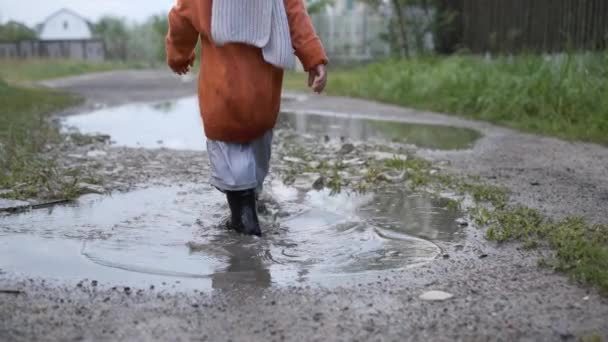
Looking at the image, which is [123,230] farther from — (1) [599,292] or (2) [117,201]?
(1) [599,292]

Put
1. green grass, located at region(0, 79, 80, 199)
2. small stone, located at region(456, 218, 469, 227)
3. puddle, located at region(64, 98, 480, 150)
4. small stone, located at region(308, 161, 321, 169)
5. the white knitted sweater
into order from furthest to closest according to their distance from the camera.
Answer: puddle, located at region(64, 98, 480, 150) → small stone, located at region(308, 161, 321, 169) → green grass, located at region(0, 79, 80, 199) → small stone, located at region(456, 218, 469, 227) → the white knitted sweater

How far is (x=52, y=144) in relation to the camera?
254 inches

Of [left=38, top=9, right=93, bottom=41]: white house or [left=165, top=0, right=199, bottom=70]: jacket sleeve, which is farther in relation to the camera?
[left=38, top=9, right=93, bottom=41]: white house

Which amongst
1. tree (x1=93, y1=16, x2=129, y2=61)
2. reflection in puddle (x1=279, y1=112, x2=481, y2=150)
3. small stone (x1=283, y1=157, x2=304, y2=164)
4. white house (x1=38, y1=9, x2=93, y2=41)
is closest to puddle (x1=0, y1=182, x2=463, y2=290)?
small stone (x1=283, y1=157, x2=304, y2=164)

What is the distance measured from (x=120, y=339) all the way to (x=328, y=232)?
1604 mm

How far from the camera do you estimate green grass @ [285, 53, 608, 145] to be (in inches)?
299

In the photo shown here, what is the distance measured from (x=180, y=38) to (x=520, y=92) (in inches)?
246

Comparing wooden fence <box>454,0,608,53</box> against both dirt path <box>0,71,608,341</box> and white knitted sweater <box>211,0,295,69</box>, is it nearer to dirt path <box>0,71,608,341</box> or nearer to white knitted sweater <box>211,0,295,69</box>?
white knitted sweater <box>211,0,295,69</box>

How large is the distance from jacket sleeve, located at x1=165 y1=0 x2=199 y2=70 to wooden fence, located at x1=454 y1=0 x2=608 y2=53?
6.86 m

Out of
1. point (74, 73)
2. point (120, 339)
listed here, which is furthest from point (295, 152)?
point (74, 73)

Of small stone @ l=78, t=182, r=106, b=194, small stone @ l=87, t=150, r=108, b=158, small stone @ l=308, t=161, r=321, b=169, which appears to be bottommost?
small stone @ l=308, t=161, r=321, b=169

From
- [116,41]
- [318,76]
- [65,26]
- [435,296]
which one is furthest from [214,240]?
[65,26]

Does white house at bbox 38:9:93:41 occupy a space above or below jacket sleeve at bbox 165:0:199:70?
above

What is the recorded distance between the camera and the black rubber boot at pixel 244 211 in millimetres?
3561
